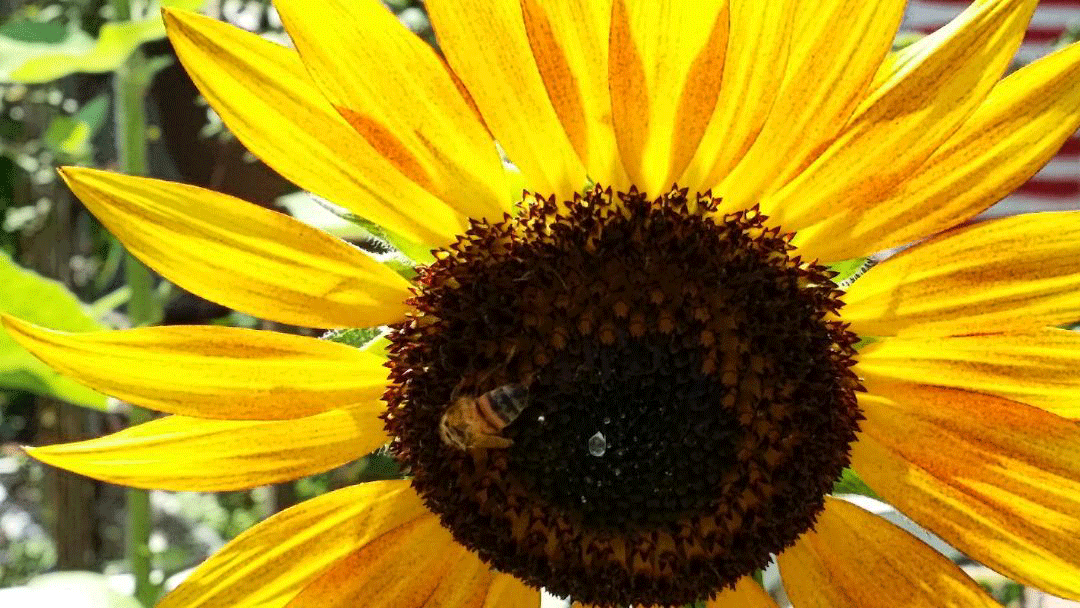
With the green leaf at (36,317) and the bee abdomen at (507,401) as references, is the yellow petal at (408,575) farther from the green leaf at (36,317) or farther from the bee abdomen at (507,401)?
the green leaf at (36,317)

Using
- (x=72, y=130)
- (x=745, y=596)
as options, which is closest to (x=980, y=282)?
(x=745, y=596)

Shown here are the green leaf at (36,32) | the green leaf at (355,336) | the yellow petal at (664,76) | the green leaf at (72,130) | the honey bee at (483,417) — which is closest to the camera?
the yellow petal at (664,76)

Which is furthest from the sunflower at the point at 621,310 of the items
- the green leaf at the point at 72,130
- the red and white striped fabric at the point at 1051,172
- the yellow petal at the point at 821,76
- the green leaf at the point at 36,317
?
the red and white striped fabric at the point at 1051,172

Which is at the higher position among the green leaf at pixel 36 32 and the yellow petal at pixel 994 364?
the green leaf at pixel 36 32

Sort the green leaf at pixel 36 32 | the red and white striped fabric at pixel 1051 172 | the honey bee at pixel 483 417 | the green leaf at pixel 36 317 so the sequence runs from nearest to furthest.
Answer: the honey bee at pixel 483 417, the green leaf at pixel 36 317, the green leaf at pixel 36 32, the red and white striped fabric at pixel 1051 172

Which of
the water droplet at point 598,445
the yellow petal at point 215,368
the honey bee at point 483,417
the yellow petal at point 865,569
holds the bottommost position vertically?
the yellow petal at point 865,569

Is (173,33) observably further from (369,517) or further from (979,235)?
(979,235)

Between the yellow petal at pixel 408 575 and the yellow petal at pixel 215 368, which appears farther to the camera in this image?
the yellow petal at pixel 408 575
